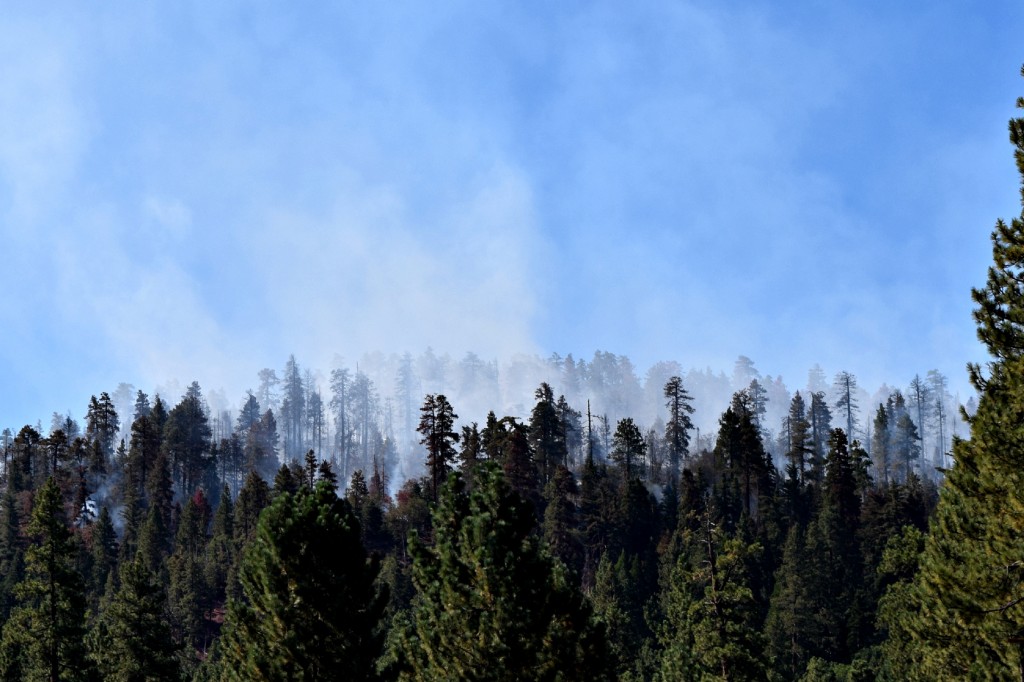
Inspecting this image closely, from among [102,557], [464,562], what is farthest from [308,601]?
[102,557]

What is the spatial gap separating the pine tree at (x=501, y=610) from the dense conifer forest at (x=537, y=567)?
2.4 inches

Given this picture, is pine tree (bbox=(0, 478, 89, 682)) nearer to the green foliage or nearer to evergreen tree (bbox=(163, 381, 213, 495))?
the green foliage

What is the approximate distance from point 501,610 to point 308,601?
5489 millimetres

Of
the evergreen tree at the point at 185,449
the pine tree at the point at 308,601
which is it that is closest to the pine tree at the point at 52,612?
the pine tree at the point at 308,601

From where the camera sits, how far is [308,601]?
2414 centimetres

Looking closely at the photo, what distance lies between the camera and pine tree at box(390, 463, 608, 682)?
2286cm

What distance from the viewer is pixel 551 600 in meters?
23.4

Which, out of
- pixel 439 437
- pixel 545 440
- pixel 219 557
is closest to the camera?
pixel 439 437

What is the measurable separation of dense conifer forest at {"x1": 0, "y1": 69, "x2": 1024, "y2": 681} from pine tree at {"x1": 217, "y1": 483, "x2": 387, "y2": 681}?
0.06m

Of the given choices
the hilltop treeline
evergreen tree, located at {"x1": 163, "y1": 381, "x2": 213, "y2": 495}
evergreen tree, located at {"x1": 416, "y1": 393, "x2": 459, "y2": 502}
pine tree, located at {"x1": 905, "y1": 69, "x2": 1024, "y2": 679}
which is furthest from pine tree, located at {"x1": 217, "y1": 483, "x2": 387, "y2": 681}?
evergreen tree, located at {"x1": 163, "y1": 381, "x2": 213, "y2": 495}

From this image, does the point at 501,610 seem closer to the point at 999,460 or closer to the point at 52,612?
the point at 999,460

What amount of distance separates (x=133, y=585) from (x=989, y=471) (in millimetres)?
35363

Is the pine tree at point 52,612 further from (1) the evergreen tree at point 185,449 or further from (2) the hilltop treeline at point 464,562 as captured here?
(1) the evergreen tree at point 185,449

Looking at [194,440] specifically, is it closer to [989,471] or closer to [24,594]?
[24,594]
